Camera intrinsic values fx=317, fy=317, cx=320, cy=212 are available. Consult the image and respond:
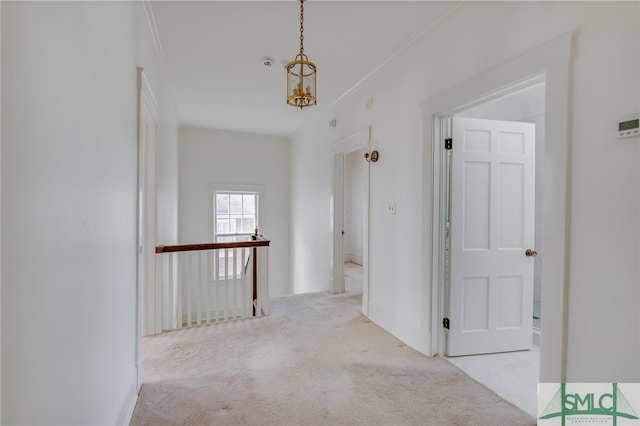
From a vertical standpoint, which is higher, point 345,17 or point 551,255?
point 345,17

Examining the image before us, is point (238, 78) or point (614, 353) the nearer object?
point (614, 353)

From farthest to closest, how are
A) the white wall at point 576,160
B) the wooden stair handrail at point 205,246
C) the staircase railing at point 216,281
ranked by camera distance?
the staircase railing at point 216,281 < the wooden stair handrail at point 205,246 < the white wall at point 576,160

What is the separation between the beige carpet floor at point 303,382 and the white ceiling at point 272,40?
2.64 metres

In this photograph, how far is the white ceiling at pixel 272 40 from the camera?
228cm

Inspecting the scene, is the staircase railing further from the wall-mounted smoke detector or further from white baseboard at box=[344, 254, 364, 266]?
white baseboard at box=[344, 254, 364, 266]

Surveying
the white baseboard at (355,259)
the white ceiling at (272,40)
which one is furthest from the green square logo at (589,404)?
the white baseboard at (355,259)

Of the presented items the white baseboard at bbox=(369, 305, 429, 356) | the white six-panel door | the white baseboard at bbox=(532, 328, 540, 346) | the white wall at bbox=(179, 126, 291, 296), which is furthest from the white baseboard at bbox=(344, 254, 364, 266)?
the white six-panel door

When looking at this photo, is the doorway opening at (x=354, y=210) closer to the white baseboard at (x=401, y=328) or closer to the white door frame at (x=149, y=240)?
the white baseboard at (x=401, y=328)

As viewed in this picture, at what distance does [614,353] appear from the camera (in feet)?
4.77

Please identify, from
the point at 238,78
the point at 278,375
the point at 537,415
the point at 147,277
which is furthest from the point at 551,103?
the point at 147,277

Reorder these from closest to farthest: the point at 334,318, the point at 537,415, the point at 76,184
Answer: the point at 76,184 < the point at 537,415 < the point at 334,318

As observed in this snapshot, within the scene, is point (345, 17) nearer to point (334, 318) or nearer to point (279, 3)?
point (279, 3)

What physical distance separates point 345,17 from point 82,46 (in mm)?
1832

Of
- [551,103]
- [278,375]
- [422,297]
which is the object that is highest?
[551,103]
